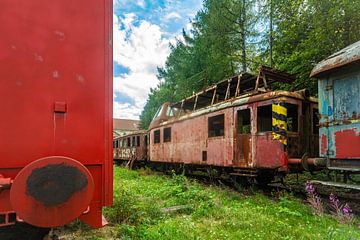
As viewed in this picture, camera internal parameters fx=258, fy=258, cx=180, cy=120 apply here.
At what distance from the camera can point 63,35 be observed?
7.08 ft

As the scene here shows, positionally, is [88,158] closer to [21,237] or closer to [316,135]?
[21,237]

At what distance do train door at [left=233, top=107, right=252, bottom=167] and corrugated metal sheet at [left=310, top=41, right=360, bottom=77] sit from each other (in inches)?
87.2

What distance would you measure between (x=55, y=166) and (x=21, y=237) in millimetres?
1273

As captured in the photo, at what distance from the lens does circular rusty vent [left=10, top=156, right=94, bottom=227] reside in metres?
1.73

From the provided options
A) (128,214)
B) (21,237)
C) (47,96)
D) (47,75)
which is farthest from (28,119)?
(128,214)

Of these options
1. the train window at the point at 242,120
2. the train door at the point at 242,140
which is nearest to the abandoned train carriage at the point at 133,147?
the train window at the point at 242,120

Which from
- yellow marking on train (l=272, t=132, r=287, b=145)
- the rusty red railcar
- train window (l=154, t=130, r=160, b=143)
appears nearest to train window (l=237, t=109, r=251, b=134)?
yellow marking on train (l=272, t=132, r=287, b=145)

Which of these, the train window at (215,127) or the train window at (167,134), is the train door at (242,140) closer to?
the train window at (215,127)

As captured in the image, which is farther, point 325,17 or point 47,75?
point 325,17

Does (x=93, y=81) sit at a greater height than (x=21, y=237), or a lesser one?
greater

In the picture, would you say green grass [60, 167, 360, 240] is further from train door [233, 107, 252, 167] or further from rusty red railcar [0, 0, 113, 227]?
rusty red railcar [0, 0, 113, 227]

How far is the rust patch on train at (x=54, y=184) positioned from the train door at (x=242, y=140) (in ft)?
19.6

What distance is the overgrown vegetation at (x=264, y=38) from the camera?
10.6m

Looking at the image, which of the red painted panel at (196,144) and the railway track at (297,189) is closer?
the railway track at (297,189)
